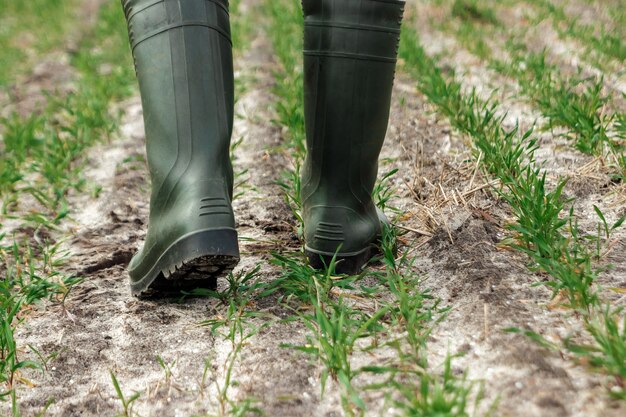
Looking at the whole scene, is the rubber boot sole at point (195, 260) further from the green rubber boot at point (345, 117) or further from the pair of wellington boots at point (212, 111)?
the green rubber boot at point (345, 117)

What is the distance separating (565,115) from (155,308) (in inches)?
70.6

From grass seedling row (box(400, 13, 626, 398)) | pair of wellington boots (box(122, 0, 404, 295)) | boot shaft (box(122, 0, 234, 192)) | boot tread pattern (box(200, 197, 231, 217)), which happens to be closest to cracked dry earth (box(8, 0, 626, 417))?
grass seedling row (box(400, 13, 626, 398))

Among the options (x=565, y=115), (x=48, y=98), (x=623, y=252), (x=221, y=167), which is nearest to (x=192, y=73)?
(x=221, y=167)

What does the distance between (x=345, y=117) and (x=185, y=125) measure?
0.41 meters

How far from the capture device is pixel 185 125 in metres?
1.72

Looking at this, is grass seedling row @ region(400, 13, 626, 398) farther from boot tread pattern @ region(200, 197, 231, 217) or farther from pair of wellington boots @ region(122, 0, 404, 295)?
boot tread pattern @ region(200, 197, 231, 217)

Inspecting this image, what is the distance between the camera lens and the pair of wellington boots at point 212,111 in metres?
1.69

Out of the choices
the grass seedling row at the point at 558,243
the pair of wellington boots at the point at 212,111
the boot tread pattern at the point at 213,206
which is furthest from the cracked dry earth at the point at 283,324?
the boot tread pattern at the point at 213,206

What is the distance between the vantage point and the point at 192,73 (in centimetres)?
172

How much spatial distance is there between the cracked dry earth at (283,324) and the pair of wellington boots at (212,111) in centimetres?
18

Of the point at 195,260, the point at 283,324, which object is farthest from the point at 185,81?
the point at 283,324

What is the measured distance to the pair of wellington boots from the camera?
169cm

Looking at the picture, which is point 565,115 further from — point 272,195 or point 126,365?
point 126,365

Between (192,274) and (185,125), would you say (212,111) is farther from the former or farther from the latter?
(192,274)
